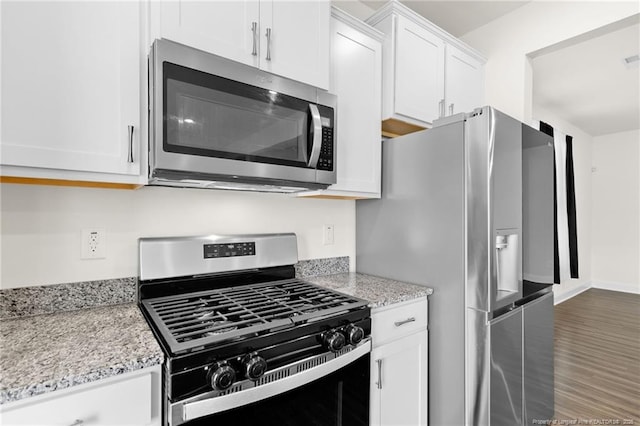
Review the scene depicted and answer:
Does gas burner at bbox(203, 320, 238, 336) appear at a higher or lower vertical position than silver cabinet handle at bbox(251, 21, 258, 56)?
lower

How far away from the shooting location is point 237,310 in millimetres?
1247

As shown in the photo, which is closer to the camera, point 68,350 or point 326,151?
point 68,350

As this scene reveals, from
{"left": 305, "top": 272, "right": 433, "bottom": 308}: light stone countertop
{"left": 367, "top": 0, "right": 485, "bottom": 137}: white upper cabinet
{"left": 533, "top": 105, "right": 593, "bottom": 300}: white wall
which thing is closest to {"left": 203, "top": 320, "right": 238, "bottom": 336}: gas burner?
{"left": 305, "top": 272, "right": 433, "bottom": 308}: light stone countertop

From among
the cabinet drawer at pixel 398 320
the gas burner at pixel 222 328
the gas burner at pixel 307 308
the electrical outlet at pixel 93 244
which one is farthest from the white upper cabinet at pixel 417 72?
the electrical outlet at pixel 93 244

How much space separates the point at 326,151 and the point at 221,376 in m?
1.01

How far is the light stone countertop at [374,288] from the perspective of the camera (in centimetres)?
150

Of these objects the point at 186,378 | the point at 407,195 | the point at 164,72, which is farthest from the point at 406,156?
the point at 186,378

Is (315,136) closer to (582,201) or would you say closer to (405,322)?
(405,322)

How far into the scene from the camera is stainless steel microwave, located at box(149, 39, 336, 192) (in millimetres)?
1132

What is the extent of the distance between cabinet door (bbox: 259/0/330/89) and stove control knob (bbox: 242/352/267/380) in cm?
112

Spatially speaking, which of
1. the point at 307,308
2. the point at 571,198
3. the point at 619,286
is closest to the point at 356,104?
the point at 307,308

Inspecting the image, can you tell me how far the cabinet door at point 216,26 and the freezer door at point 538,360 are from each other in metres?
1.82

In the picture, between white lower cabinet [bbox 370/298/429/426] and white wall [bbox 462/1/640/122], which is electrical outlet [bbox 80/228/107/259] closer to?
white lower cabinet [bbox 370/298/429/426]

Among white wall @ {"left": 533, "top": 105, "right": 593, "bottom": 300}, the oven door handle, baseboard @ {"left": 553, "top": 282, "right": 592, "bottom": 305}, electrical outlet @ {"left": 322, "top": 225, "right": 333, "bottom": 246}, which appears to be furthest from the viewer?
white wall @ {"left": 533, "top": 105, "right": 593, "bottom": 300}
